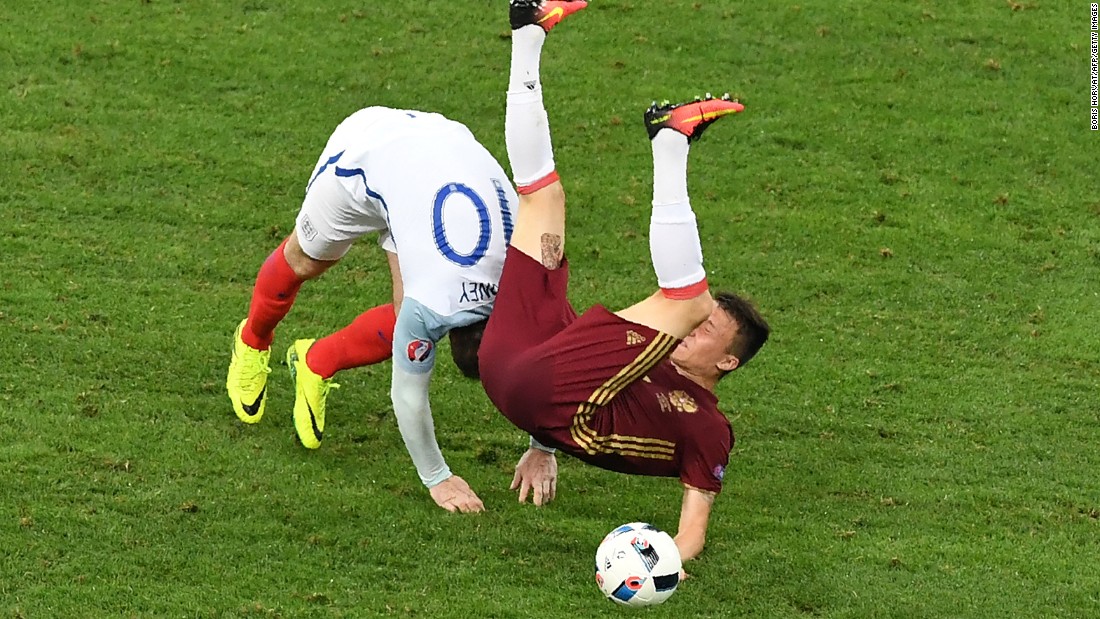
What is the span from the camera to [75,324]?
7.15m

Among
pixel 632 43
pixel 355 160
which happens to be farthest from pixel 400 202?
pixel 632 43

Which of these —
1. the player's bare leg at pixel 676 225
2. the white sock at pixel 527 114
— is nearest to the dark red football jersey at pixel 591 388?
the player's bare leg at pixel 676 225

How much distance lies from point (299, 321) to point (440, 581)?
2.56 meters

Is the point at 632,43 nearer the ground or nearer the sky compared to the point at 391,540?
nearer the sky

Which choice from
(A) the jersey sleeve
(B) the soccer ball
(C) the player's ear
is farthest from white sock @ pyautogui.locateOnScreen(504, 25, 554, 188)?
(B) the soccer ball

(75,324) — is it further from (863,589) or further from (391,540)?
(863,589)

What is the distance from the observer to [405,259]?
569cm

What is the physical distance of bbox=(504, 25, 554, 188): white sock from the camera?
220 inches

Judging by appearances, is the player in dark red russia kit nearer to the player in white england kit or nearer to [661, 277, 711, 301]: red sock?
[661, 277, 711, 301]: red sock

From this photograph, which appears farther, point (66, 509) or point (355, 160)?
point (355, 160)

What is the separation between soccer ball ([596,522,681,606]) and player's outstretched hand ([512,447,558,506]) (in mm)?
940

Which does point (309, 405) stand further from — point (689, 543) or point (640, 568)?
point (640, 568)

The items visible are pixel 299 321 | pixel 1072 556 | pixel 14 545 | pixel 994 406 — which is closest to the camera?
pixel 14 545

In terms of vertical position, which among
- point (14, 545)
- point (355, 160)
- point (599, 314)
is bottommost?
point (14, 545)
